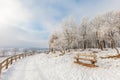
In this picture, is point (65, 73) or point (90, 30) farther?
point (90, 30)

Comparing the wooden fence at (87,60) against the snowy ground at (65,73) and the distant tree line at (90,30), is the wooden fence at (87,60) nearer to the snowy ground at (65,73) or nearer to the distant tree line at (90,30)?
the snowy ground at (65,73)

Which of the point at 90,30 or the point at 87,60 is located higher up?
the point at 90,30

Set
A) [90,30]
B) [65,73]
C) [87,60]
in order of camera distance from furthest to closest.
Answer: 1. [90,30]
2. [87,60]
3. [65,73]

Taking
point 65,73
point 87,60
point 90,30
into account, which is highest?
point 90,30

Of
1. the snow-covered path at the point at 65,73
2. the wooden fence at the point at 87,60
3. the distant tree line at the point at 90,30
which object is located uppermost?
the distant tree line at the point at 90,30

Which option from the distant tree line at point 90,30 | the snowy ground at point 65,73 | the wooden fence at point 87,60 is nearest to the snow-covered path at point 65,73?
the snowy ground at point 65,73

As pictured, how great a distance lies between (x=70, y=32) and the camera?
37.1m

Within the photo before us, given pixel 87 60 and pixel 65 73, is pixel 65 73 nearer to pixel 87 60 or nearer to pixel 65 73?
pixel 65 73

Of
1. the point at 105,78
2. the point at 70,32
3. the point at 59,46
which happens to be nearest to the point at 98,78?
the point at 105,78

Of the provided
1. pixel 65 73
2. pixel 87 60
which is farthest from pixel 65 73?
→ pixel 87 60

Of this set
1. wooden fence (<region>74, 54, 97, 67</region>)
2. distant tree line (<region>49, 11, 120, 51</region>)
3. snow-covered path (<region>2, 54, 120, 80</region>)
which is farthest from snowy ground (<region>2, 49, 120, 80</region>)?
distant tree line (<region>49, 11, 120, 51</region>)

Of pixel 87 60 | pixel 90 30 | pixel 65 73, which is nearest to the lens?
pixel 65 73

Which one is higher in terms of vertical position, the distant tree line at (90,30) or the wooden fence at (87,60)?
the distant tree line at (90,30)

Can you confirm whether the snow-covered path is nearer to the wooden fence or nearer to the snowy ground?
the snowy ground
